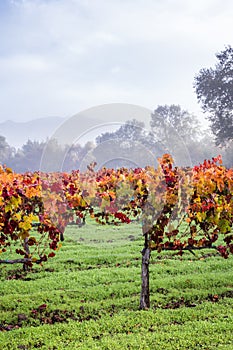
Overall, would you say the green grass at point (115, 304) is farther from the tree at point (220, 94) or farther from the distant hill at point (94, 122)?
the tree at point (220, 94)

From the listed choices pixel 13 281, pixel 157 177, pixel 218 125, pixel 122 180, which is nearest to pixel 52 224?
pixel 122 180

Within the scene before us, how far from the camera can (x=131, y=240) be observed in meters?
16.1

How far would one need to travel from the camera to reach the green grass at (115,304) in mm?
6758

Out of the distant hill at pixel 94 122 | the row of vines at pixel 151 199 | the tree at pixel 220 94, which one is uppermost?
the tree at pixel 220 94

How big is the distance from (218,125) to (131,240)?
42.0 metres

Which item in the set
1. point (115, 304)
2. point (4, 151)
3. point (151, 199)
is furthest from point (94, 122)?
point (4, 151)

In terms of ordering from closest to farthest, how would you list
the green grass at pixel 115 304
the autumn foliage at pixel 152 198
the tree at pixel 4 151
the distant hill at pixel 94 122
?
1. the green grass at pixel 115 304
2. the autumn foliage at pixel 152 198
3. the distant hill at pixel 94 122
4. the tree at pixel 4 151

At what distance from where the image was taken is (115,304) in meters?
8.45

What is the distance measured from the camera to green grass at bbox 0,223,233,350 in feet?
22.2

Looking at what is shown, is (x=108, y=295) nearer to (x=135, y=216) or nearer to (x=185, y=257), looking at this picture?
(x=135, y=216)

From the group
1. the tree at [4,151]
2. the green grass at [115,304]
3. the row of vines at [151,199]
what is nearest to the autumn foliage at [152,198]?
the row of vines at [151,199]

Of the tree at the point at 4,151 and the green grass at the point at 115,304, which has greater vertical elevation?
the tree at the point at 4,151

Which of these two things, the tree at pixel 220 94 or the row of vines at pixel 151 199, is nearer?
the row of vines at pixel 151 199

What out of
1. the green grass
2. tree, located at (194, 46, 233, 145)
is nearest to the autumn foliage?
the green grass
